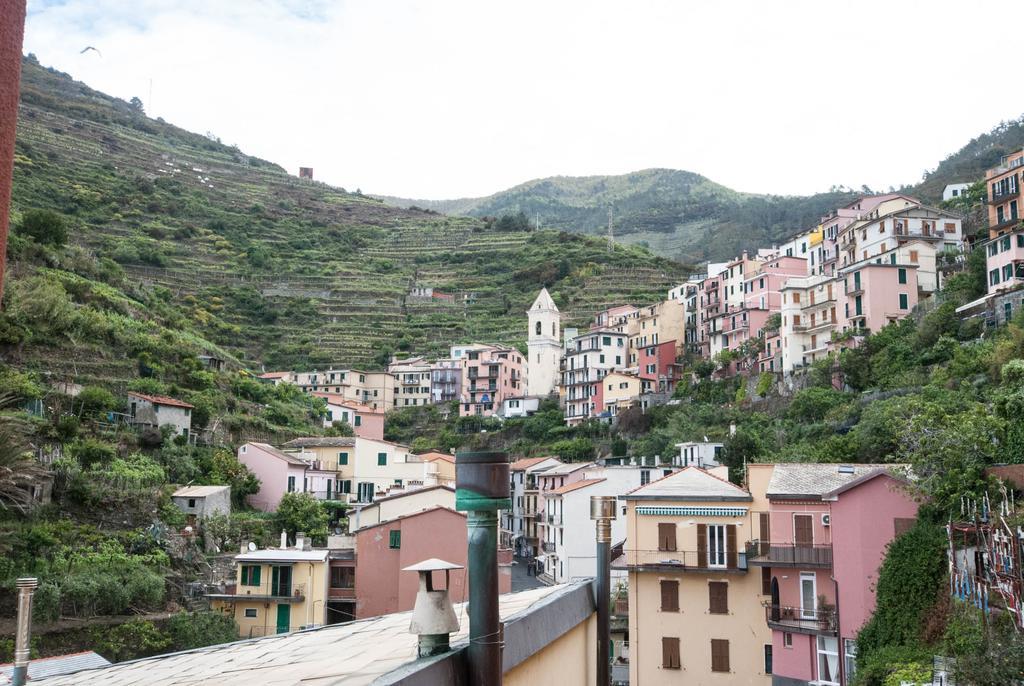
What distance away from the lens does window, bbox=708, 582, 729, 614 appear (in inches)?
1089

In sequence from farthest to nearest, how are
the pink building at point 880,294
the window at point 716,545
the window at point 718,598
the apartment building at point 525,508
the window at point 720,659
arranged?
1. the apartment building at point 525,508
2. the pink building at point 880,294
3. the window at point 716,545
4. the window at point 718,598
5. the window at point 720,659

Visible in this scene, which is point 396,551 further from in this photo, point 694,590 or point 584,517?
point 584,517

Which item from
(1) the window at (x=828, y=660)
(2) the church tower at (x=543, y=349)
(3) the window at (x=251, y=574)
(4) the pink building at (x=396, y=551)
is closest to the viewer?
(1) the window at (x=828, y=660)

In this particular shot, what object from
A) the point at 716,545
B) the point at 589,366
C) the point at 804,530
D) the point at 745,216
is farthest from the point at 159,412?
the point at 745,216

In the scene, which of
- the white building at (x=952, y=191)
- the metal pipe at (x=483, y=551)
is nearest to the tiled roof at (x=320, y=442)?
the metal pipe at (x=483, y=551)

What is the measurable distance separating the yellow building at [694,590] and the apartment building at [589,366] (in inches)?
1585

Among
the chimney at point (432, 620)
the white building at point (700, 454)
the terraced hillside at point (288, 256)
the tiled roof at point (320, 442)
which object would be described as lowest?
the chimney at point (432, 620)

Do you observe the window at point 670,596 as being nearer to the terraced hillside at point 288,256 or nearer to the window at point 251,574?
the window at point 251,574

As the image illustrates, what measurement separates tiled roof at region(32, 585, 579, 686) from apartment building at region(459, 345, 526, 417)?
69958 mm

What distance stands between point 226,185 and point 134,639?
11150cm

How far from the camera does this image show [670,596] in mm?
28109

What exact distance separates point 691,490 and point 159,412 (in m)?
23.1

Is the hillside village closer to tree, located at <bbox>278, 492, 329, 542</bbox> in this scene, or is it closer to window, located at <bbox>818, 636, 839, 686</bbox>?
window, located at <bbox>818, 636, 839, 686</bbox>

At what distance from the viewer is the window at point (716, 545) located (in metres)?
28.1
